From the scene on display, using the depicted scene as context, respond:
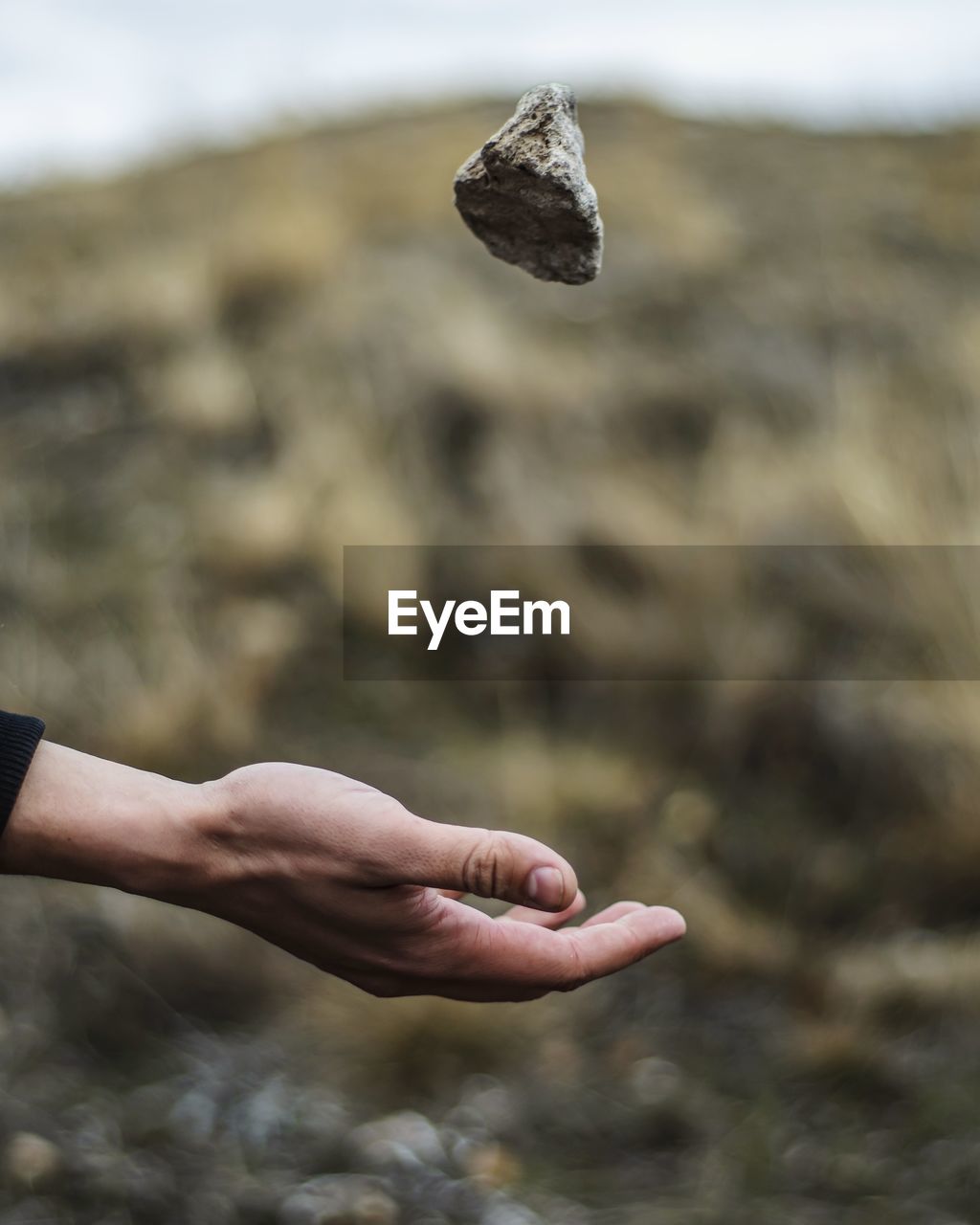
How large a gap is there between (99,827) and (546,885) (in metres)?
0.39

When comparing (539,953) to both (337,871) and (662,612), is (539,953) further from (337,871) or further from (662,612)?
(662,612)

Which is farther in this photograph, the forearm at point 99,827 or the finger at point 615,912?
the finger at point 615,912

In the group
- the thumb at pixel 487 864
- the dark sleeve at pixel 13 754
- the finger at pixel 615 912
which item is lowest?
the thumb at pixel 487 864

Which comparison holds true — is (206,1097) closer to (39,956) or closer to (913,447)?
(39,956)

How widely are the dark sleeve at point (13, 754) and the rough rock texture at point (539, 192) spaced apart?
1.91 ft

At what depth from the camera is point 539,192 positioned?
3.18 ft

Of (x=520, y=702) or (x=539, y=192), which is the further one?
(x=520, y=702)

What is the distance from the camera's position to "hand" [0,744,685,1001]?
0.94 m

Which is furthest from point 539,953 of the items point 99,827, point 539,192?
point 539,192
